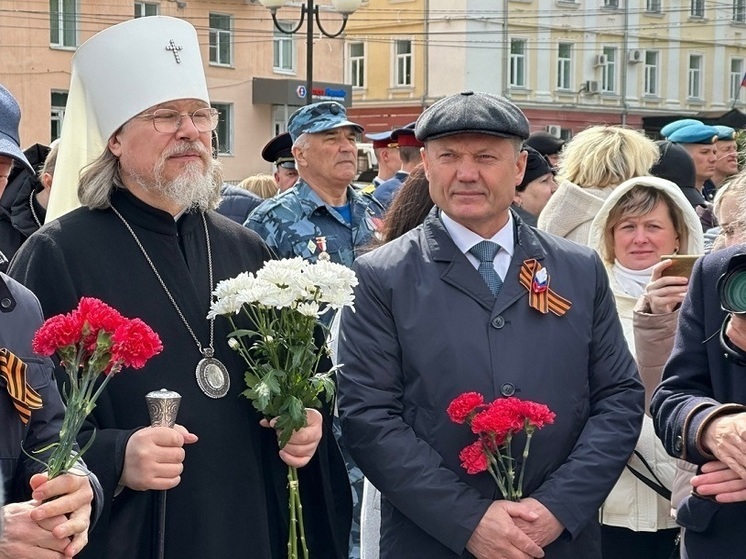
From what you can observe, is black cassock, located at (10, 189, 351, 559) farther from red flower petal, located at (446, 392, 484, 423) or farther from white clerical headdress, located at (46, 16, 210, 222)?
red flower petal, located at (446, 392, 484, 423)

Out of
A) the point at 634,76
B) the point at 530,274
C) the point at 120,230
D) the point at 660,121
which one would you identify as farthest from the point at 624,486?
the point at 634,76

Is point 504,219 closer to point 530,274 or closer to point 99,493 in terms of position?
point 530,274

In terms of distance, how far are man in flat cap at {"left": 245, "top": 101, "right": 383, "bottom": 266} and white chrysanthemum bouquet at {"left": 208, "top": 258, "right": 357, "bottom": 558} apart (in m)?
2.48

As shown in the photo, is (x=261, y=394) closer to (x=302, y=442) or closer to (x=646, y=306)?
(x=302, y=442)

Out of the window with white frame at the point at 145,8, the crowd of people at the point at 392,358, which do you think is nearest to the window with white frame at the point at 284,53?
the window with white frame at the point at 145,8

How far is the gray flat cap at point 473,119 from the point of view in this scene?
4035 millimetres

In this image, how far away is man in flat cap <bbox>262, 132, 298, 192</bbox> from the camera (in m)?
8.43

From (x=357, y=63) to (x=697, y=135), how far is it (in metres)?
40.7

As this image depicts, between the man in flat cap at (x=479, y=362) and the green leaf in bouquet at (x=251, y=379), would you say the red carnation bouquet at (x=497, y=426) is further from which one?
the green leaf in bouquet at (x=251, y=379)

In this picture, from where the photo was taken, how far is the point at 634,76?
162 feet

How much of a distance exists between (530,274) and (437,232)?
1.12 feet

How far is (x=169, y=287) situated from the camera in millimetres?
3941

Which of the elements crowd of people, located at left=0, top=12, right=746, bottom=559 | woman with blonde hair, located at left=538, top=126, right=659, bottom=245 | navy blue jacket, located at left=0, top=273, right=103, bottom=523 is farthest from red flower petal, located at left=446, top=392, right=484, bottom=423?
woman with blonde hair, located at left=538, top=126, right=659, bottom=245

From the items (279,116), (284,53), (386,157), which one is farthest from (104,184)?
(284,53)
